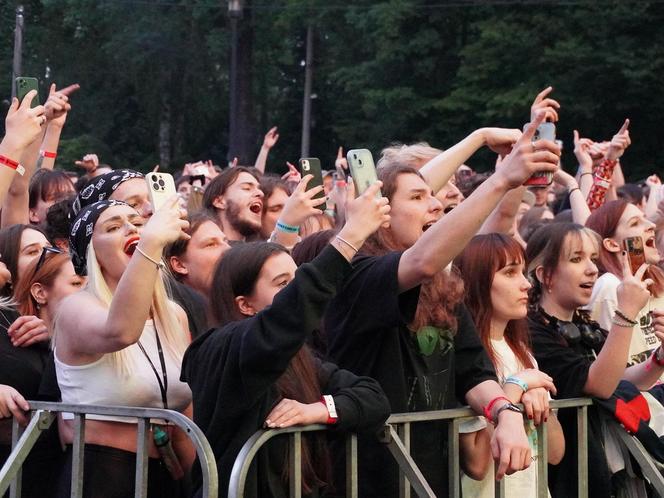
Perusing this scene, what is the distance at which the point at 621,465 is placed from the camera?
524 cm

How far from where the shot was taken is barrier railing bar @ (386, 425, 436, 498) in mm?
4164

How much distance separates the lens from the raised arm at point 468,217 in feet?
14.1

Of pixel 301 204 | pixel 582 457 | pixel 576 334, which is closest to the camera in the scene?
pixel 582 457

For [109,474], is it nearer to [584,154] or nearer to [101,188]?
[101,188]

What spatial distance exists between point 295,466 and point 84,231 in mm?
1212

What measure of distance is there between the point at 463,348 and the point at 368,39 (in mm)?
35072

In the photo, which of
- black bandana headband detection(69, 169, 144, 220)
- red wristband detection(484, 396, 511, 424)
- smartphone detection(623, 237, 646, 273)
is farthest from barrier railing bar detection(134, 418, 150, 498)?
smartphone detection(623, 237, 646, 273)

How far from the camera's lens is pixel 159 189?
4207 millimetres

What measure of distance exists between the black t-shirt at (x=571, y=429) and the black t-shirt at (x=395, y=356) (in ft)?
1.88

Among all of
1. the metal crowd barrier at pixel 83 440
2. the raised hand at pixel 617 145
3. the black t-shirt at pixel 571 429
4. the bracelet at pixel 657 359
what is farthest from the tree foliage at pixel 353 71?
the metal crowd barrier at pixel 83 440

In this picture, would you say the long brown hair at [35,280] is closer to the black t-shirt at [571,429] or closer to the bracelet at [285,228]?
the bracelet at [285,228]

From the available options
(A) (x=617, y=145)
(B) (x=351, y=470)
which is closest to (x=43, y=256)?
(B) (x=351, y=470)

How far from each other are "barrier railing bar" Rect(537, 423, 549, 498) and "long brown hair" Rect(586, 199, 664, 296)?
1.76 m

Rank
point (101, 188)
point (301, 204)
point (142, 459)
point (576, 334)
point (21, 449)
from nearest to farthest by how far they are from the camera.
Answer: point (142, 459)
point (21, 449)
point (301, 204)
point (576, 334)
point (101, 188)
